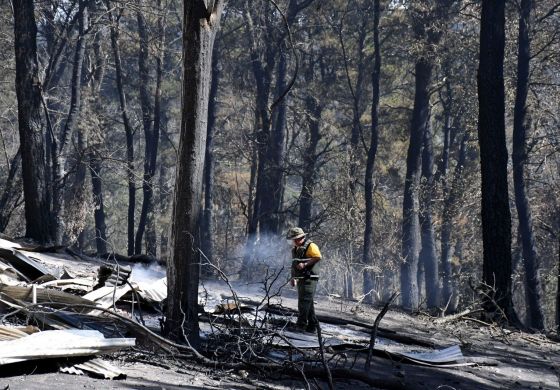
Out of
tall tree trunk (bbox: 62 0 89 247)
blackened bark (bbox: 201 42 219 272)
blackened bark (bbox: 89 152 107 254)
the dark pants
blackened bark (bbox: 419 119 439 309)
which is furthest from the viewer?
blackened bark (bbox: 201 42 219 272)

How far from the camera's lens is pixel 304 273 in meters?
14.0

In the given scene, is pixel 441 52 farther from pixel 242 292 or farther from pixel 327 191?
pixel 242 292

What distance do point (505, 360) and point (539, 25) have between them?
76.6 ft

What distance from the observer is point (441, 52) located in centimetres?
3434

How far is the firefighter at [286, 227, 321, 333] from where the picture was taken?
45.2 ft

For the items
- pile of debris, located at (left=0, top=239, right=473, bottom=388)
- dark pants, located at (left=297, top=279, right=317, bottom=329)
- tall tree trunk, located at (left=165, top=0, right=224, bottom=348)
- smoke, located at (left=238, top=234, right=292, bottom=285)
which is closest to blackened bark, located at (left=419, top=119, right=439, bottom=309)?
smoke, located at (left=238, top=234, right=292, bottom=285)

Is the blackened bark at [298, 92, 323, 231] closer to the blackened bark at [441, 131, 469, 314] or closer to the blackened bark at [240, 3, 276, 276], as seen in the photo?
the blackened bark at [240, 3, 276, 276]

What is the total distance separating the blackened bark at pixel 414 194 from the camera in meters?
34.7

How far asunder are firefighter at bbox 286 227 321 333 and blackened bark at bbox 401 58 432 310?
19.9 metres

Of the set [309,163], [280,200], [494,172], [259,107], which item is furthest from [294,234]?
[280,200]

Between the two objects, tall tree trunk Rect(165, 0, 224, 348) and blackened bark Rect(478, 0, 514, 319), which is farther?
blackened bark Rect(478, 0, 514, 319)

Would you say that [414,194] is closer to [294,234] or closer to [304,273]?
[294,234]

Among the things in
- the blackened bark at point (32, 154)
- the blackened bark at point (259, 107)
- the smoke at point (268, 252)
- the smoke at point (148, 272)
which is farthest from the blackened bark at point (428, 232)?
the smoke at point (148, 272)

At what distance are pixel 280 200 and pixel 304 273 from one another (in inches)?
965
